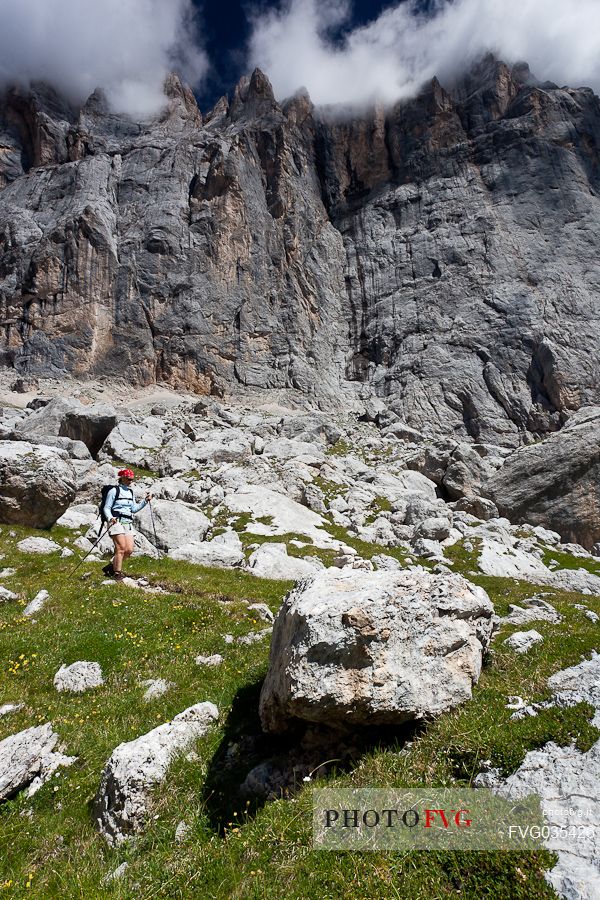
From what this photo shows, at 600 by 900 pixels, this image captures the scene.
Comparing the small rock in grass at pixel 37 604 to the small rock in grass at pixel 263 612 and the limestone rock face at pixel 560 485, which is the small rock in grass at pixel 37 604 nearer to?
the small rock in grass at pixel 263 612

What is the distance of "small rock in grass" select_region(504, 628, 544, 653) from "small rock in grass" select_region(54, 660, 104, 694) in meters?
8.23

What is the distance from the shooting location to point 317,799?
5.57m

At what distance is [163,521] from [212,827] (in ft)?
63.9

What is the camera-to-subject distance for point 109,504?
15.9 meters

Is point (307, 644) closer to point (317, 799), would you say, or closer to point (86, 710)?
point (317, 799)

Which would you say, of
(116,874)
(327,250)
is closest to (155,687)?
(116,874)

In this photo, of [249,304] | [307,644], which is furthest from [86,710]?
[249,304]

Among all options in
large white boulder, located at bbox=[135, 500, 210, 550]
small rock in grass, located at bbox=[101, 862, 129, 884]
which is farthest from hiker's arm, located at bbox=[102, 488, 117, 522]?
small rock in grass, located at bbox=[101, 862, 129, 884]

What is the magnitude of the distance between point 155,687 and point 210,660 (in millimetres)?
1371

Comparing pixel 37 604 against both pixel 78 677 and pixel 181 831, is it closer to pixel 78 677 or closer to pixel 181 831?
pixel 78 677

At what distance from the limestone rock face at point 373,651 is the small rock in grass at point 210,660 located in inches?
125

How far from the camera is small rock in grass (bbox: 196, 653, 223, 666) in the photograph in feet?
32.9

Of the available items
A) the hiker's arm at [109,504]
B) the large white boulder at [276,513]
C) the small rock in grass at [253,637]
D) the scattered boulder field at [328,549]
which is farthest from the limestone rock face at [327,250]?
the small rock in grass at [253,637]

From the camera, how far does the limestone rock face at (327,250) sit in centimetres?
8994
